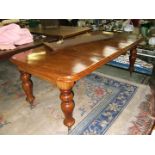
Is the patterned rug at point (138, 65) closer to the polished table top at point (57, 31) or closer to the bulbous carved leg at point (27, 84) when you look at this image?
the polished table top at point (57, 31)

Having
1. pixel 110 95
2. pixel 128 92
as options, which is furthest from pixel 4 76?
pixel 128 92

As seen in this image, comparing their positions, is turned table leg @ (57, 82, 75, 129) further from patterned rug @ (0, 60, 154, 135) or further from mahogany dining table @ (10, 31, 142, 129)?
Answer: patterned rug @ (0, 60, 154, 135)

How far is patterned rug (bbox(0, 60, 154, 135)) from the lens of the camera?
151 cm

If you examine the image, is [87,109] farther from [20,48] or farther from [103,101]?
[20,48]

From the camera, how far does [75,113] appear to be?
5.52 ft

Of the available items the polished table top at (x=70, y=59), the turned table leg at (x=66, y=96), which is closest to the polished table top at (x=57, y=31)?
the polished table top at (x=70, y=59)

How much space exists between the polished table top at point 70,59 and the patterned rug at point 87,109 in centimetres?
48

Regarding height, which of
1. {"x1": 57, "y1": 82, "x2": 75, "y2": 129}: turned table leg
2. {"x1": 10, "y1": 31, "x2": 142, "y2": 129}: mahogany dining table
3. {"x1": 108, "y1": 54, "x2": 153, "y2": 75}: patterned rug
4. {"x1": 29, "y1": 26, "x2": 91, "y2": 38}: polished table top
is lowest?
{"x1": 108, "y1": 54, "x2": 153, "y2": 75}: patterned rug

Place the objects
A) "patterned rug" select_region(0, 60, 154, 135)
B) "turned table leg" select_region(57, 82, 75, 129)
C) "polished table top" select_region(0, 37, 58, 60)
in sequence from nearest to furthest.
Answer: "turned table leg" select_region(57, 82, 75, 129) → "patterned rug" select_region(0, 60, 154, 135) → "polished table top" select_region(0, 37, 58, 60)

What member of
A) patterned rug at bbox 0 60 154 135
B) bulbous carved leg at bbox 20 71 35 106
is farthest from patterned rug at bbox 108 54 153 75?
bulbous carved leg at bbox 20 71 35 106

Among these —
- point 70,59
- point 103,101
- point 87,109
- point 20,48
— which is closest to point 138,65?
point 103,101

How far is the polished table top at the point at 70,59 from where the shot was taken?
4.01 feet

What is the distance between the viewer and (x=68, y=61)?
1363mm

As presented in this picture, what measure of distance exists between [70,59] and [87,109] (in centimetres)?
57
